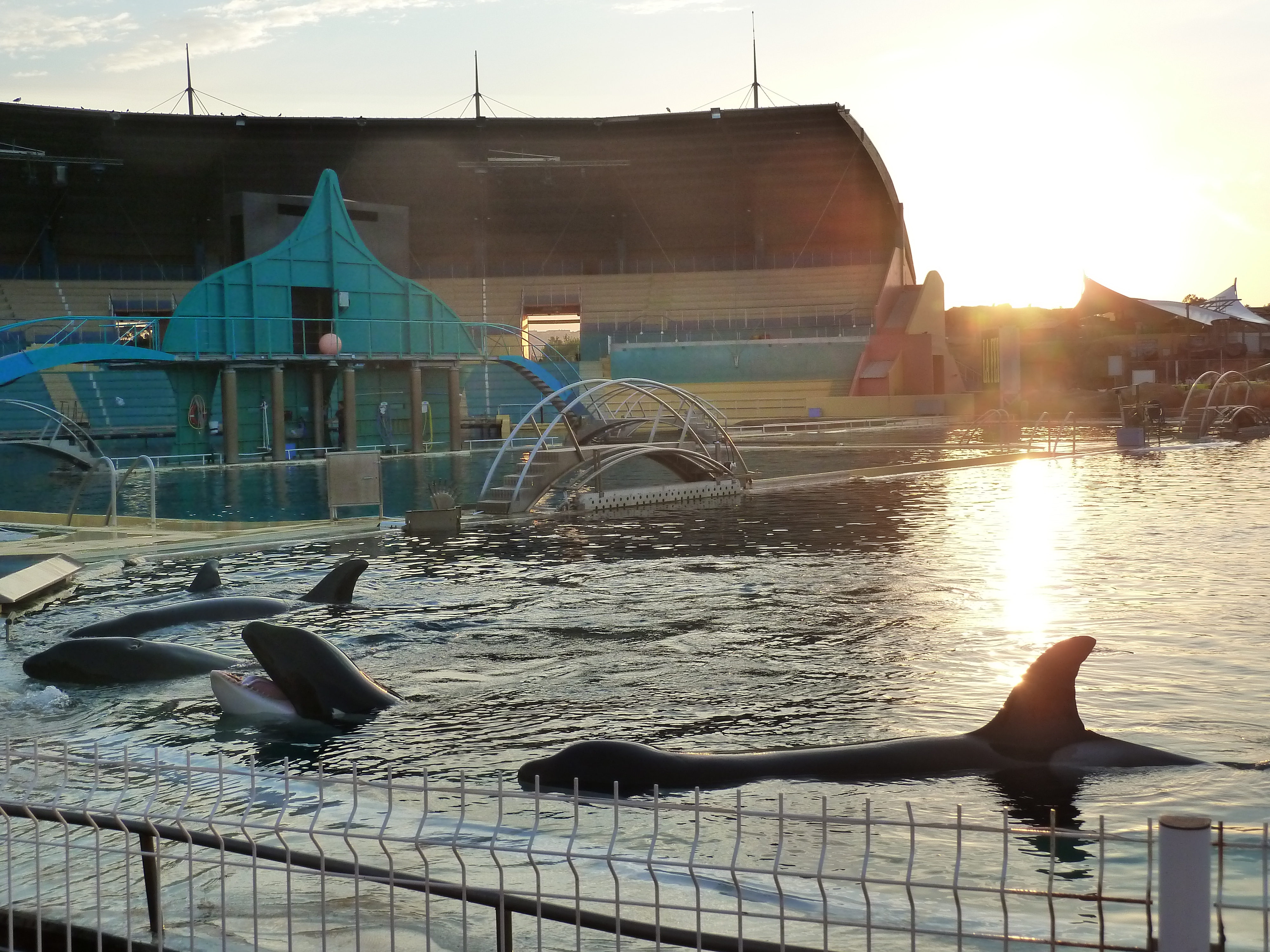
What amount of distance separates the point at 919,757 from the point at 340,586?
6.85 meters

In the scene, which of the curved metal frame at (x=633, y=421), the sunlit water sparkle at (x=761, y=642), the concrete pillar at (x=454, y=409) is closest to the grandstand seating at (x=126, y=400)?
the concrete pillar at (x=454, y=409)

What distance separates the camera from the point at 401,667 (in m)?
9.35

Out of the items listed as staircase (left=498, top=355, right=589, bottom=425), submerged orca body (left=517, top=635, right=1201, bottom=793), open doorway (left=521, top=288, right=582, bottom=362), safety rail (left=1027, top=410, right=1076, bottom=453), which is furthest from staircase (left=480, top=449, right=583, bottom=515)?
open doorway (left=521, top=288, right=582, bottom=362)

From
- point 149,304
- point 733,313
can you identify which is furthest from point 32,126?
point 733,313

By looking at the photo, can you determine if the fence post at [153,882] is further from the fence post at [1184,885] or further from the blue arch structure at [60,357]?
the blue arch structure at [60,357]

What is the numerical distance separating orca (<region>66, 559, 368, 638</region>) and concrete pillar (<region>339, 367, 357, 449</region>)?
23.7 metres

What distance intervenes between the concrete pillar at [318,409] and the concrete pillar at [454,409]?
3580 millimetres

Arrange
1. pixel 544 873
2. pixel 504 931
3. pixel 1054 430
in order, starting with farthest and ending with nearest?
pixel 1054 430
pixel 544 873
pixel 504 931

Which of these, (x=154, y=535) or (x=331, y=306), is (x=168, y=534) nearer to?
(x=154, y=535)

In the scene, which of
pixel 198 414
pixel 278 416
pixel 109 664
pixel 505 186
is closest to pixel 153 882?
pixel 109 664

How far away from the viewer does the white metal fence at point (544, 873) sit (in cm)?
302

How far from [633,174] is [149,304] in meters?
22.2

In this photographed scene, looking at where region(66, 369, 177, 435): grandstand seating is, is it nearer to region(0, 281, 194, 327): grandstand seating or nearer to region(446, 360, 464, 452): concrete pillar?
region(0, 281, 194, 327): grandstand seating

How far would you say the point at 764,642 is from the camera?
10.1 meters
